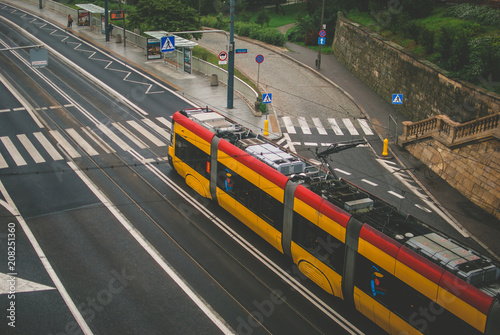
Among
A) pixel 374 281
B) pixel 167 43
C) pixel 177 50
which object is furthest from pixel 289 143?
pixel 177 50

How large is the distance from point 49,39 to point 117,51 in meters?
7.89

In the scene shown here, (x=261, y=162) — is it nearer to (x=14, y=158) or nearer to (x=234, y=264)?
(x=234, y=264)

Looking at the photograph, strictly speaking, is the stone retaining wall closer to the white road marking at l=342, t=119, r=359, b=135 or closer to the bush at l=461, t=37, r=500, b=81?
the bush at l=461, t=37, r=500, b=81

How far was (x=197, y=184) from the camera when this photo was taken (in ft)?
71.3

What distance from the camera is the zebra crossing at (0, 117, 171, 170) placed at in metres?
25.1

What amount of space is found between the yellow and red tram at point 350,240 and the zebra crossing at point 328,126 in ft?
37.2

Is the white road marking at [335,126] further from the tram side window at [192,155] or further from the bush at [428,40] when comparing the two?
the tram side window at [192,155]

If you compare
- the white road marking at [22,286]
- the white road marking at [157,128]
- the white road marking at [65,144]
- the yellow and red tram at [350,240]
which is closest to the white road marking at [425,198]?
the yellow and red tram at [350,240]

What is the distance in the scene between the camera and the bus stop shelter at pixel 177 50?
40.4 meters

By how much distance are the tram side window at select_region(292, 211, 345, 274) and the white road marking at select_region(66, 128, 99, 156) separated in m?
13.5

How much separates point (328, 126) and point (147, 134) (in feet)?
37.6

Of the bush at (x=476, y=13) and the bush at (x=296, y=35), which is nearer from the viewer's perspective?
the bush at (x=476, y=13)

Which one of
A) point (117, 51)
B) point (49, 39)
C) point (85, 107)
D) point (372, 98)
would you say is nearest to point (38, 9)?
point (49, 39)

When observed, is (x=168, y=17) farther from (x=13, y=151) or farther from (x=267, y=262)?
(x=267, y=262)
